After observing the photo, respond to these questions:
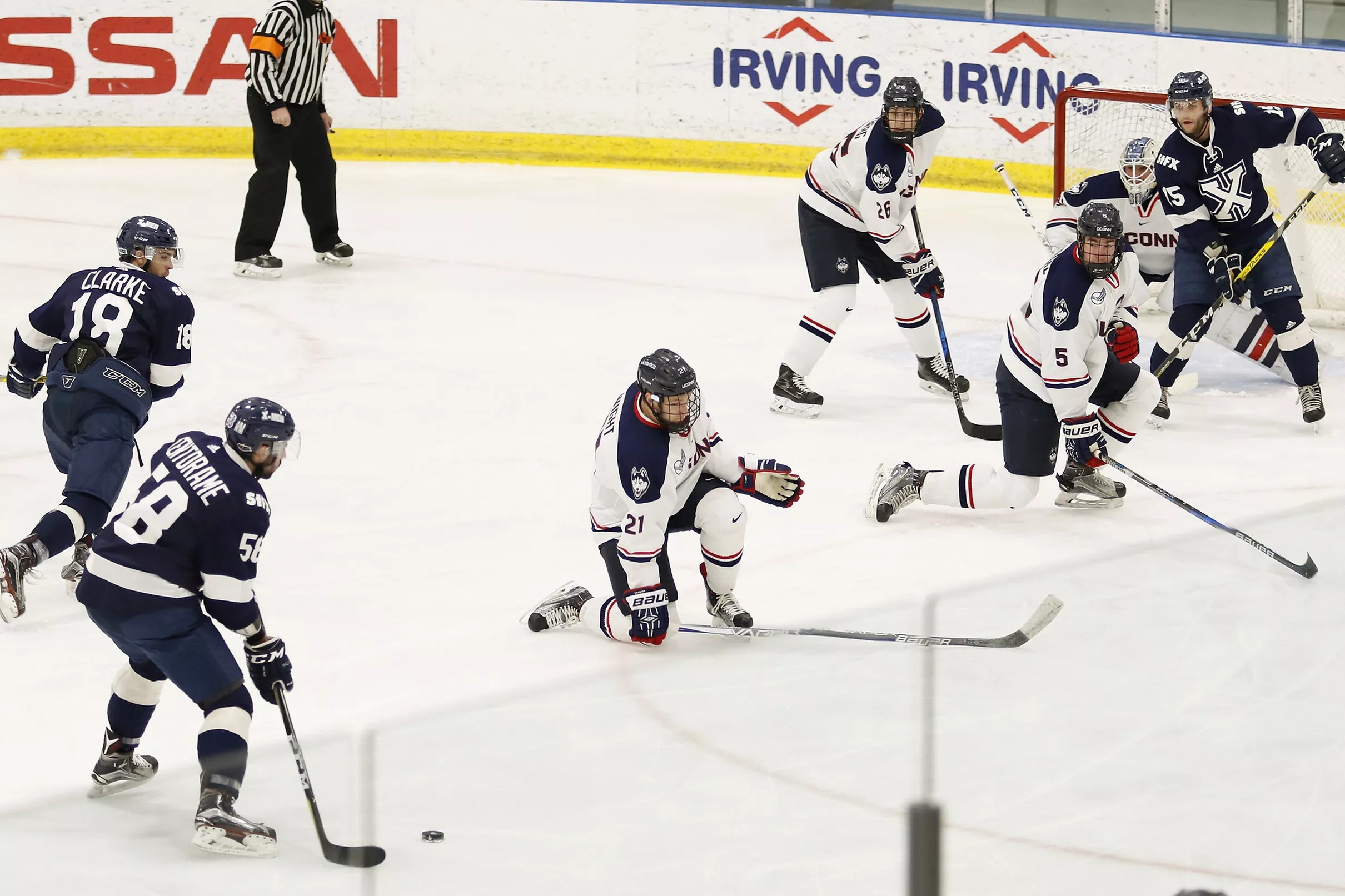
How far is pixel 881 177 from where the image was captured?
5.75 meters

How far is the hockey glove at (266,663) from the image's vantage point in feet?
10.2

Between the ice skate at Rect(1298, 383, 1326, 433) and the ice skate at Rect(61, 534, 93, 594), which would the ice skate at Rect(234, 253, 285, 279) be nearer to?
the ice skate at Rect(61, 534, 93, 594)

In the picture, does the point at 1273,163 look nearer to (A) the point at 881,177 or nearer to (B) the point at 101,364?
(A) the point at 881,177

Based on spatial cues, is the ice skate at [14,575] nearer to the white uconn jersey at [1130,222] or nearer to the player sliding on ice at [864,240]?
the player sliding on ice at [864,240]

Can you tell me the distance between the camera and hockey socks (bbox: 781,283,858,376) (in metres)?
5.91

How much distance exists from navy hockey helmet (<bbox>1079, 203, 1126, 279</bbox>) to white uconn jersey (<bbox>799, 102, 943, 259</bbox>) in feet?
4.07

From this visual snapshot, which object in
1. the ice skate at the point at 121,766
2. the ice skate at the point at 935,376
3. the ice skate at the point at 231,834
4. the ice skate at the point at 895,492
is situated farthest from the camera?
the ice skate at the point at 935,376

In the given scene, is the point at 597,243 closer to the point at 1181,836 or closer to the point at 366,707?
the point at 366,707

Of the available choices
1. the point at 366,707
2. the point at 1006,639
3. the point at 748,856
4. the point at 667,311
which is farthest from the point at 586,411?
the point at 748,856

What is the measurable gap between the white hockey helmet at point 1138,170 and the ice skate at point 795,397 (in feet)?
4.16

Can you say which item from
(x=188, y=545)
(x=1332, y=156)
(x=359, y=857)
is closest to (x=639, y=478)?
(x=188, y=545)

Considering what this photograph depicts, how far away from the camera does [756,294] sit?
24.9 feet

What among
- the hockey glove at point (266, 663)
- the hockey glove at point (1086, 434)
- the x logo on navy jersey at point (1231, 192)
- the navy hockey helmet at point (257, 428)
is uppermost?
the x logo on navy jersey at point (1231, 192)

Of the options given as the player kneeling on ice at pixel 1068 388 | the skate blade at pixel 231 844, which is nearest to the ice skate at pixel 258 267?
the player kneeling on ice at pixel 1068 388
